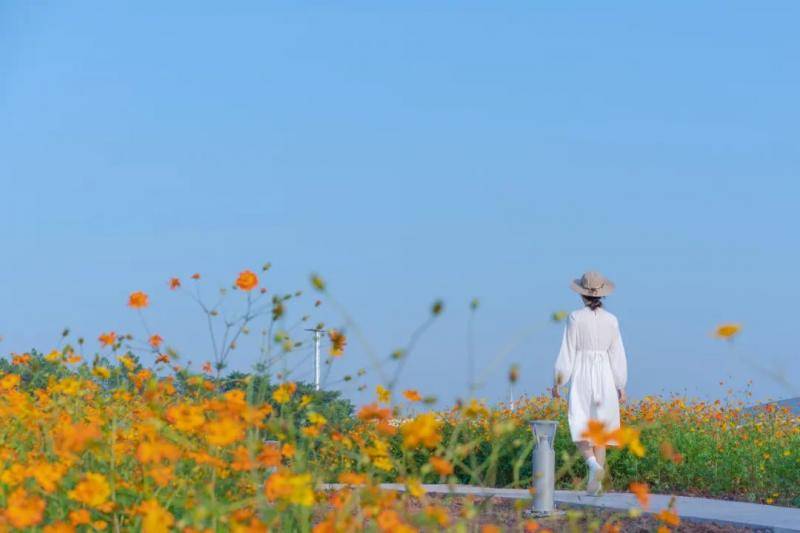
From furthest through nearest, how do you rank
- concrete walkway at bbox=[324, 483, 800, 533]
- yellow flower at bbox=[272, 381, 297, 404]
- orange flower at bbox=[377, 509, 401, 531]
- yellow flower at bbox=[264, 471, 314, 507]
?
Answer: 1. concrete walkway at bbox=[324, 483, 800, 533]
2. yellow flower at bbox=[272, 381, 297, 404]
3. orange flower at bbox=[377, 509, 401, 531]
4. yellow flower at bbox=[264, 471, 314, 507]

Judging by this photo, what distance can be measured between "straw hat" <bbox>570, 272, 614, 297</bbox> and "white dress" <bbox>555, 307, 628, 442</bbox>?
144 mm

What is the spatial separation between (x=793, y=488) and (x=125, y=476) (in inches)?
294

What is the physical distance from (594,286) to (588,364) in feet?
2.19

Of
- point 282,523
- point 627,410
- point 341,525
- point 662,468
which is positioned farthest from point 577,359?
point 341,525

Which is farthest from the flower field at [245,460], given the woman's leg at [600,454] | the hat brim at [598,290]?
the hat brim at [598,290]

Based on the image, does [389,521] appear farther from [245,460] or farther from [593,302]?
[593,302]

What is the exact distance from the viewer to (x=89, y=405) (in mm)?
7195

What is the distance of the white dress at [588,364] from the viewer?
926 cm

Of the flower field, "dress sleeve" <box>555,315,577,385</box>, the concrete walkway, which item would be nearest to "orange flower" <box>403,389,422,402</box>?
the flower field

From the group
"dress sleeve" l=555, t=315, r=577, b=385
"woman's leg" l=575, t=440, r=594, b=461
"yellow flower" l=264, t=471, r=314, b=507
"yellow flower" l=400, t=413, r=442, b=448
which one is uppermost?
"dress sleeve" l=555, t=315, r=577, b=385

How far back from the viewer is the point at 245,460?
3.63m

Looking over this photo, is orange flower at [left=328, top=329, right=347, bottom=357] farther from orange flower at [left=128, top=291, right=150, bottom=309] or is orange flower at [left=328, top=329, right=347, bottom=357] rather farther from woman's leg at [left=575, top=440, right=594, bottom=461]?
woman's leg at [left=575, top=440, right=594, bottom=461]

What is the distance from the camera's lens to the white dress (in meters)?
9.26

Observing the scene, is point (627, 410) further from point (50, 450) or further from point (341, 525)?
point (341, 525)
